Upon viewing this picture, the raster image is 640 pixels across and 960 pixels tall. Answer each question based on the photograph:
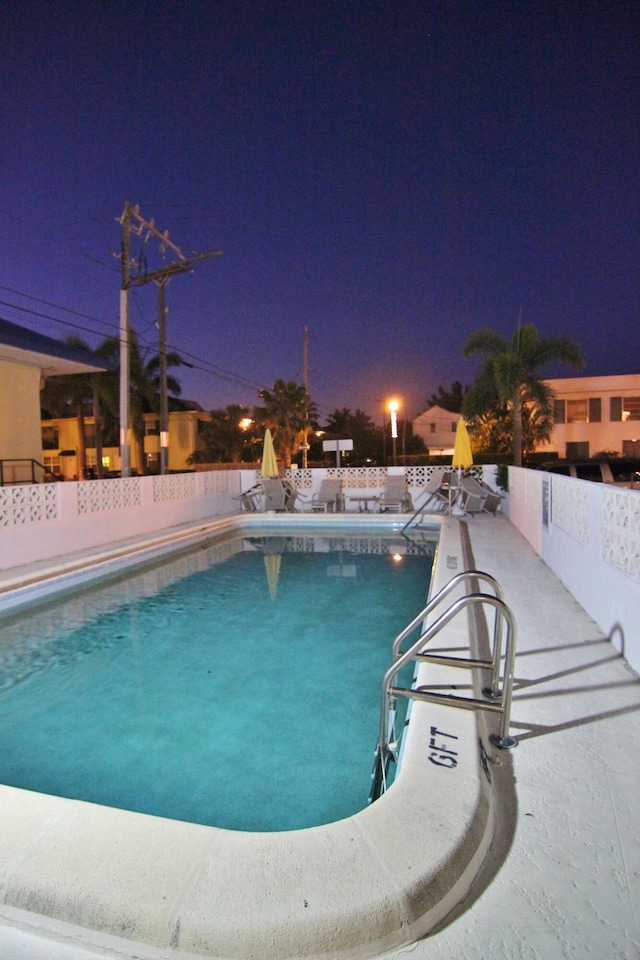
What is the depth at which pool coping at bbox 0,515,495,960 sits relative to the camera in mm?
1565

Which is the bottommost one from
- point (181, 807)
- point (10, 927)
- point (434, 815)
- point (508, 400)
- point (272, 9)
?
point (181, 807)

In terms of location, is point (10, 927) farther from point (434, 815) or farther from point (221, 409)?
point (221, 409)

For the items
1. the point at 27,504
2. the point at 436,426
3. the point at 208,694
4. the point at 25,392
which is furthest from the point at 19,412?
the point at 436,426

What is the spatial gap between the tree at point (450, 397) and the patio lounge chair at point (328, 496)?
47.4 m

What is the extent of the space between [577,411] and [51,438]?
1219 inches

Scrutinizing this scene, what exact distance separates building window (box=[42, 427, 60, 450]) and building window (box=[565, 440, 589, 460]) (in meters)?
30.0

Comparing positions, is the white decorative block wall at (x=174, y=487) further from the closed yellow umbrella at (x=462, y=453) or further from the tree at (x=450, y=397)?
the tree at (x=450, y=397)

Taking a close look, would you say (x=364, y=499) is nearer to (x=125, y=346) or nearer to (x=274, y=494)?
(x=274, y=494)

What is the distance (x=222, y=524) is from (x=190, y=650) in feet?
23.1

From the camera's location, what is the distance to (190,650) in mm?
5262

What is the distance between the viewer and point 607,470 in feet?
29.6

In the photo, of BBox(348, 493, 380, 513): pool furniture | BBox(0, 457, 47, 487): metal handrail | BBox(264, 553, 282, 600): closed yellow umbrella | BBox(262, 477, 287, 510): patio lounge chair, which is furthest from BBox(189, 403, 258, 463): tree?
BBox(264, 553, 282, 600): closed yellow umbrella

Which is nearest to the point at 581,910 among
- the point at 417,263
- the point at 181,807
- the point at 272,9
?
the point at 181,807

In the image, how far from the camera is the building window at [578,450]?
26.5 metres
